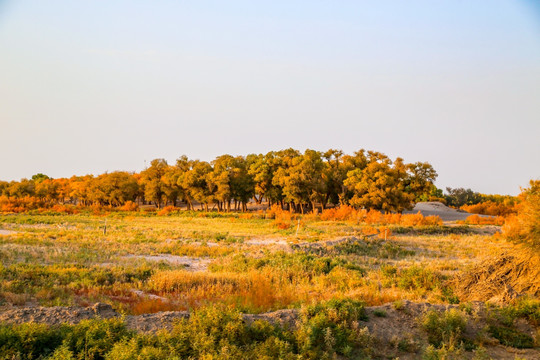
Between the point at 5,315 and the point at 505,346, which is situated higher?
the point at 5,315

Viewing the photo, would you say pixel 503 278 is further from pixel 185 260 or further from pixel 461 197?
pixel 461 197

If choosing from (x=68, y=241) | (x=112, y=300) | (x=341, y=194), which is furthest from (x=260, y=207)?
(x=112, y=300)

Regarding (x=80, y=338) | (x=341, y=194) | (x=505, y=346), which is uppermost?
(x=341, y=194)

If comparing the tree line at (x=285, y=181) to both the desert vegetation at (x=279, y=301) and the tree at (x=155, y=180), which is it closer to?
the tree at (x=155, y=180)

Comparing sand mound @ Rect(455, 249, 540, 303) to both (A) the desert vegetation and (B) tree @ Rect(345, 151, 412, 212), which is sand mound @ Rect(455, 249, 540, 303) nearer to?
(A) the desert vegetation

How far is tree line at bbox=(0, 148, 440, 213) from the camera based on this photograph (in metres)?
49.3

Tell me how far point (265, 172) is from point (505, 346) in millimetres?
52080

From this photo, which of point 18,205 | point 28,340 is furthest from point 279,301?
point 18,205

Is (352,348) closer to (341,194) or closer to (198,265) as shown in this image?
(198,265)

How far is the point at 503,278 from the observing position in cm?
1197

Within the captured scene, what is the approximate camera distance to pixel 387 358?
778 cm

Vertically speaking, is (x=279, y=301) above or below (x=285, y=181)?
below

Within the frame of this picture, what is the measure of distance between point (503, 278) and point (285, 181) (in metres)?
42.0

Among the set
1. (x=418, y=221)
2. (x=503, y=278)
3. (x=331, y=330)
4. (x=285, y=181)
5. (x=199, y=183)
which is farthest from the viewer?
(x=199, y=183)
